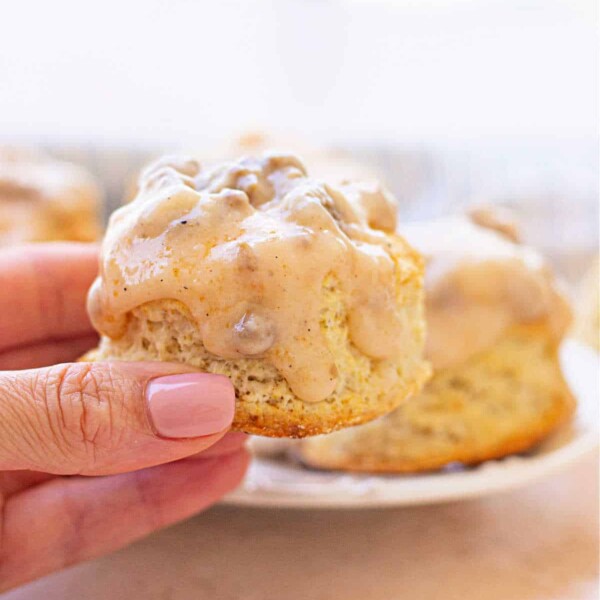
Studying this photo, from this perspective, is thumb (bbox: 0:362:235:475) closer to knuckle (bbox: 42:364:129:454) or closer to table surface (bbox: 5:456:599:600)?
knuckle (bbox: 42:364:129:454)

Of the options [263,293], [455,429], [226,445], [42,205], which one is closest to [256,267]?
[263,293]

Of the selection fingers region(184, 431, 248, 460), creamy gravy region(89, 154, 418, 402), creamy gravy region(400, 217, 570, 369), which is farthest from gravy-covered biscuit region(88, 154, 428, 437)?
creamy gravy region(400, 217, 570, 369)

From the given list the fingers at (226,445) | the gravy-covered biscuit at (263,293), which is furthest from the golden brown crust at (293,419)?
the fingers at (226,445)

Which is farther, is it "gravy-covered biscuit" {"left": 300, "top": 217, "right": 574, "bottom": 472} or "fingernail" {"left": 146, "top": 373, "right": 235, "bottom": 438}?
"gravy-covered biscuit" {"left": 300, "top": 217, "right": 574, "bottom": 472}

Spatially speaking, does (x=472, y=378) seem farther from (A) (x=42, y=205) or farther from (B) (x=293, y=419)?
(A) (x=42, y=205)

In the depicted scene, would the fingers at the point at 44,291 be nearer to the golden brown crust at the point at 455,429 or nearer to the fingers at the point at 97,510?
the fingers at the point at 97,510

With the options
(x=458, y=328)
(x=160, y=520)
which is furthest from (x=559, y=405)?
(x=160, y=520)
